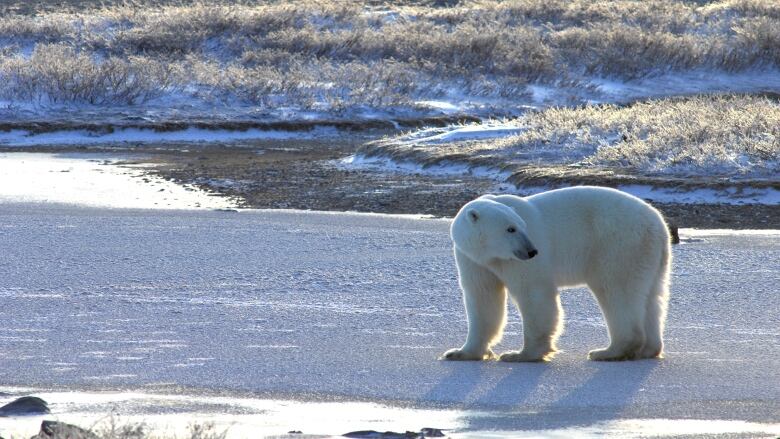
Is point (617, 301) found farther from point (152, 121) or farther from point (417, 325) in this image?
point (152, 121)

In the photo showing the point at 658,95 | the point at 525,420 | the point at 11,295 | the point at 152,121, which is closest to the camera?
the point at 525,420

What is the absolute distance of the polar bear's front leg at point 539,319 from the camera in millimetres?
6164

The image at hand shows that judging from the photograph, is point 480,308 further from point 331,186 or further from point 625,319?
point 331,186

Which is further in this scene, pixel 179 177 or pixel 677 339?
pixel 179 177

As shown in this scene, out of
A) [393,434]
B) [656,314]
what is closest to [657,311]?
[656,314]

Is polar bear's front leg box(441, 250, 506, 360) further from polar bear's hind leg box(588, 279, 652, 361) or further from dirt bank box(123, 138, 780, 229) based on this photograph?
Answer: dirt bank box(123, 138, 780, 229)

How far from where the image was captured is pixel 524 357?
6.29 m

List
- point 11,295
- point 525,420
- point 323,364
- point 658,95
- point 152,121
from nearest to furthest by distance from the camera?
point 525,420 → point 323,364 → point 11,295 → point 152,121 → point 658,95

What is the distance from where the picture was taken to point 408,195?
14.6 m

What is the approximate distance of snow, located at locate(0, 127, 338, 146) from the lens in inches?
845

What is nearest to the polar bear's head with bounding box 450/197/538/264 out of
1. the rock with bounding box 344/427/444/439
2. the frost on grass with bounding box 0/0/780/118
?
the rock with bounding box 344/427/444/439

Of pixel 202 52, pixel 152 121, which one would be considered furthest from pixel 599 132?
pixel 202 52

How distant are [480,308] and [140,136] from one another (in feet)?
55.2

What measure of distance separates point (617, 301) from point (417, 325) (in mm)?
1448
